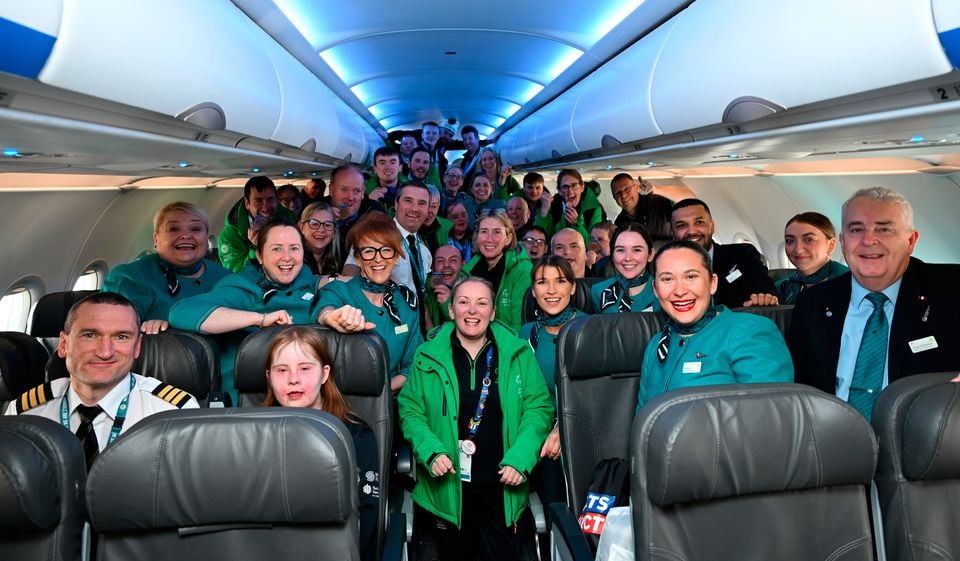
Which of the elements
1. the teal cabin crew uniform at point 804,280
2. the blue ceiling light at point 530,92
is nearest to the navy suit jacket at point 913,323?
the teal cabin crew uniform at point 804,280

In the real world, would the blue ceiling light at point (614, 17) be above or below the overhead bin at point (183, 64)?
above

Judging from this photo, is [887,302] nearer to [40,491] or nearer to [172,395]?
[172,395]

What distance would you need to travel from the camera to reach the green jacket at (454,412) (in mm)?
3533

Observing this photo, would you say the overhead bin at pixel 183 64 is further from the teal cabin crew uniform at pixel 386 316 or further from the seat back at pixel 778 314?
the seat back at pixel 778 314

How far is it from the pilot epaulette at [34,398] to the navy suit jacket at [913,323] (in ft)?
10.6

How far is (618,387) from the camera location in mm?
3619

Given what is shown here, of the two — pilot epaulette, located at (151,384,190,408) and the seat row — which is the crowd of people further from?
the seat row

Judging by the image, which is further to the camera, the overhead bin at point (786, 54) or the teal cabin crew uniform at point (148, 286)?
the teal cabin crew uniform at point (148, 286)

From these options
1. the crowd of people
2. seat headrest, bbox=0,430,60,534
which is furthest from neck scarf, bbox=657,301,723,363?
seat headrest, bbox=0,430,60,534

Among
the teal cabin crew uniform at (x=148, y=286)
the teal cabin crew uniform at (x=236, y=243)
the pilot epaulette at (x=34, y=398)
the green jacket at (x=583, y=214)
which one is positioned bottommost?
the pilot epaulette at (x=34, y=398)

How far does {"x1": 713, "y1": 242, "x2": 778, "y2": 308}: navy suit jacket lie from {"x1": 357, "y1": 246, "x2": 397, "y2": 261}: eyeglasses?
2.13 metres

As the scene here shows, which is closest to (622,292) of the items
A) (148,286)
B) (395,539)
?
(395,539)

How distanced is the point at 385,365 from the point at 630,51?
3569 mm

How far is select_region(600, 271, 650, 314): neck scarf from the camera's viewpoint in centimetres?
465
